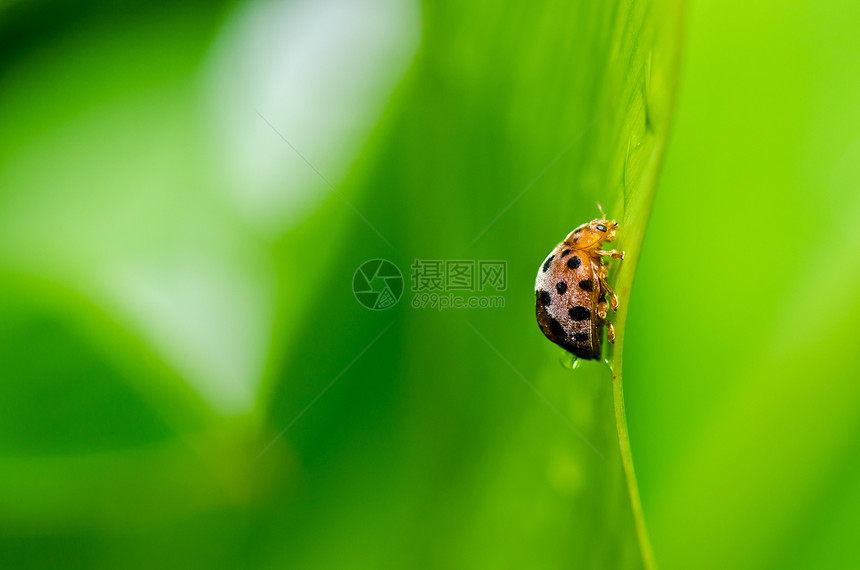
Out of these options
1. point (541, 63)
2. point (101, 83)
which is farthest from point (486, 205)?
point (101, 83)

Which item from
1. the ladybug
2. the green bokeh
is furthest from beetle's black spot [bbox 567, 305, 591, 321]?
the green bokeh

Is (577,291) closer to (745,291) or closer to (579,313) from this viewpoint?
(579,313)

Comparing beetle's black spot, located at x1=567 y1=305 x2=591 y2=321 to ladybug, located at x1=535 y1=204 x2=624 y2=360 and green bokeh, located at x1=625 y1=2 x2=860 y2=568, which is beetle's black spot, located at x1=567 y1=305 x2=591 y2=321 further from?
green bokeh, located at x1=625 y1=2 x2=860 y2=568

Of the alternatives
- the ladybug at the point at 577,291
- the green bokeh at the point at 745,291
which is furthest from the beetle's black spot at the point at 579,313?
the green bokeh at the point at 745,291

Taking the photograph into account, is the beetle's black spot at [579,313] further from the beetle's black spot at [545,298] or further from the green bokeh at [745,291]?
the green bokeh at [745,291]

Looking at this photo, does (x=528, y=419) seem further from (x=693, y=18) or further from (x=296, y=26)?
(x=296, y=26)

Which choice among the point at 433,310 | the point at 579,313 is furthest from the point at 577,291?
the point at 433,310
